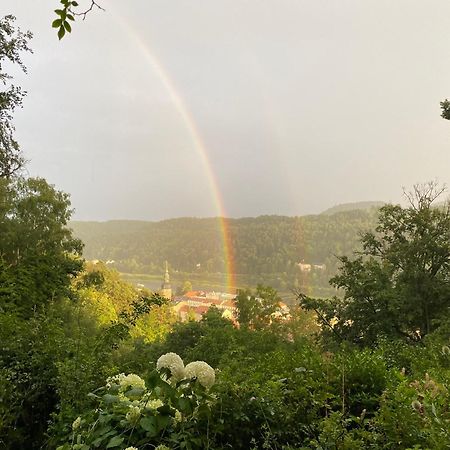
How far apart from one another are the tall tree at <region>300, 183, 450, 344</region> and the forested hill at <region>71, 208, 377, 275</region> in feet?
111

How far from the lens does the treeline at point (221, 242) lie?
64000mm

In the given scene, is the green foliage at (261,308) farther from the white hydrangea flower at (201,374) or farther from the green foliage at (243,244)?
the white hydrangea flower at (201,374)

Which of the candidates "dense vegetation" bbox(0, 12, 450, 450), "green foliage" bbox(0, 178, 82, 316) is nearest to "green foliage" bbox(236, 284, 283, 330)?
"green foliage" bbox(0, 178, 82, 316)

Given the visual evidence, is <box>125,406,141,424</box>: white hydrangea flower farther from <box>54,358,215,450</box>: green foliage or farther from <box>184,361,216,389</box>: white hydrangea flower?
<box>184,361,216,389</box>: white hydrangea flower

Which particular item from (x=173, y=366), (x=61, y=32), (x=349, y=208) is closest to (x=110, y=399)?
(x=173, y=366)

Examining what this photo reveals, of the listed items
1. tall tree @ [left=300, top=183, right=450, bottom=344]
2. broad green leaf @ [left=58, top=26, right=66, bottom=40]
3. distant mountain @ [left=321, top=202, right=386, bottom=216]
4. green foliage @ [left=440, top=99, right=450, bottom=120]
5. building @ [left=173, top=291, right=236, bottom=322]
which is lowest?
building @ [left=173, top=291, right=236, bottom=322]

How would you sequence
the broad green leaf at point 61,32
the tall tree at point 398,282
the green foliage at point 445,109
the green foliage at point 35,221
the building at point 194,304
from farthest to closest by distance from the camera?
the building at point 194,304, the green foliage at point 35,221, the tall tree at point 398,282, the green foliage at point 445,109, the broad green leaf at point 61,32

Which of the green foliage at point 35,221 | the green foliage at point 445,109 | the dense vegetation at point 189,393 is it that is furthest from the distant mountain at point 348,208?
the dense vegetation at point 189,393

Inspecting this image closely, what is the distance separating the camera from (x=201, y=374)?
5.81 ft

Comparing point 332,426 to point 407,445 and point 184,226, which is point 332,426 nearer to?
point 407,445

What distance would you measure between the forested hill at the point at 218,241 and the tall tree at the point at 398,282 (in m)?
33.8

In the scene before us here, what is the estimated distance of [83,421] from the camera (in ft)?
5.87

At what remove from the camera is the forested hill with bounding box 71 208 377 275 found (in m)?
64.7

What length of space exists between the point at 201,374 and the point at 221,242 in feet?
328
